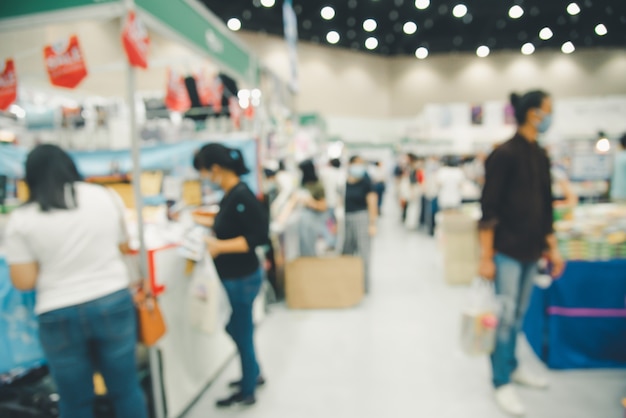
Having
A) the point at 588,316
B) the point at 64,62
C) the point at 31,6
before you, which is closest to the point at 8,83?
the point at 31,6

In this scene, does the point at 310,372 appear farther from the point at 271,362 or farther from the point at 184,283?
the point at 184,283

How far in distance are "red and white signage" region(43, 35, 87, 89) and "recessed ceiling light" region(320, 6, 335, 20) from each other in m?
12.7

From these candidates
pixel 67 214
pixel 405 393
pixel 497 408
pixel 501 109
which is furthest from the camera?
pixel 501 109

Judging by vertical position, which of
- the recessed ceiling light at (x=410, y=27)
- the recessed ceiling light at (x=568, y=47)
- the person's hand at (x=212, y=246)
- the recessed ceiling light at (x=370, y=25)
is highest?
the recessed ceiling light at (x=370, y=25)

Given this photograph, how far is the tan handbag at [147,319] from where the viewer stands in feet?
6.41

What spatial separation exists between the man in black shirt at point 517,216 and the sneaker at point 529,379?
0.33 metres

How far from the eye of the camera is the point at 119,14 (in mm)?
2037

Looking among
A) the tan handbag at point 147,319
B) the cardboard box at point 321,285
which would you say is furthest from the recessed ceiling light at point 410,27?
the tan handbag at point 147,319

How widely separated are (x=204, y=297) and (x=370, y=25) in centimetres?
1507

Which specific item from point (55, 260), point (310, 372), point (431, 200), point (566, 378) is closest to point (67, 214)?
point (55, 260)

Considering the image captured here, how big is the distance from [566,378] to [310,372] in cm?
170

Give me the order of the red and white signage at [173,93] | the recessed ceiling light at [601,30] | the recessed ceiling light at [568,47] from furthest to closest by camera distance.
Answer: the recessed ceiling light at [568,47]
the recessed ceiling light at [601,30]
the red and white signage at [173,93]

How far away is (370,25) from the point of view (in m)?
15.4

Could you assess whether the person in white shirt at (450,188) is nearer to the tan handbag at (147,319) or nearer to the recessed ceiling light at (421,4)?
the tan handbag at (147,319)
